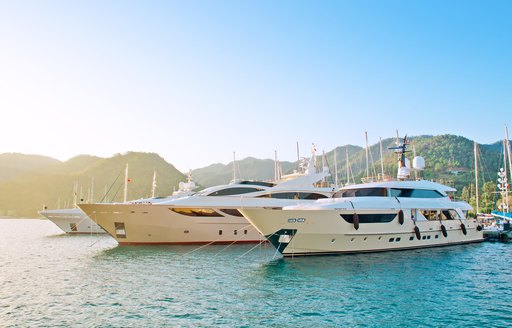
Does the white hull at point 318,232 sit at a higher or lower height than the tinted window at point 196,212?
lower

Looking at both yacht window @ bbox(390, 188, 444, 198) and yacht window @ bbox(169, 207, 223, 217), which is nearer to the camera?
yacht window @ bbox(390, 188, 444, 198)

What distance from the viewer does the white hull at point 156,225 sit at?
2586 centimetres

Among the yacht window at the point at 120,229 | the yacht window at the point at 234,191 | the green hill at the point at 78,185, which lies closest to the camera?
the yacht window at the point at 120,229

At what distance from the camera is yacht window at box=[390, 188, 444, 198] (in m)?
22.8

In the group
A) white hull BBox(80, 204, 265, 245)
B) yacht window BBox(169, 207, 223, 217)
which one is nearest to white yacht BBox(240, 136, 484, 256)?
yacht window BBox(169, 207, 223, 217)

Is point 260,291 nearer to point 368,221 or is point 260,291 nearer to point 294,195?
point 368,221

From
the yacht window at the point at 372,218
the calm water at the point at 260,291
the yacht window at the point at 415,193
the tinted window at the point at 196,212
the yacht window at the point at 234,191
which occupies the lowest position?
the calm water at the point at 260,291

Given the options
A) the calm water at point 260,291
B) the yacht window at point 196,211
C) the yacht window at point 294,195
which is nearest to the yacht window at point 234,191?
the yacht window at point 294,195

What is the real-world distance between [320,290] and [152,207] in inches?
640

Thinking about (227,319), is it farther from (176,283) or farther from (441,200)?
(441,200)

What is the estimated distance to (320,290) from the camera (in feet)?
A: 40.8

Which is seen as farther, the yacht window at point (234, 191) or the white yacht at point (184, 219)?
the yacht window at point (234, 191)

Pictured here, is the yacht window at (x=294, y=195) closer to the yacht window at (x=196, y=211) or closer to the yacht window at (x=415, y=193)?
the yacht window at (x=196, y=211)

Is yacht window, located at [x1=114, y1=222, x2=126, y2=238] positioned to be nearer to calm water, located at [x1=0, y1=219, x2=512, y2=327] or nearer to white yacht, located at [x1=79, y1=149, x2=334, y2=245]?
white yacht, located at [x1=79, y1=149, x2=334, y2=245]
